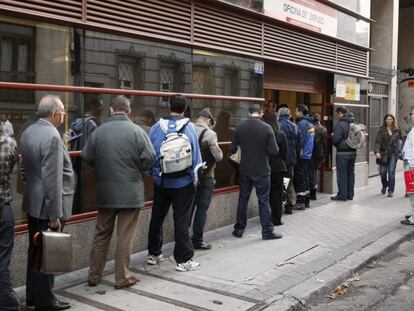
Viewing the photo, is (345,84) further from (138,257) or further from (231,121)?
(138,257)

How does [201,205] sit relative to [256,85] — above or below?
below

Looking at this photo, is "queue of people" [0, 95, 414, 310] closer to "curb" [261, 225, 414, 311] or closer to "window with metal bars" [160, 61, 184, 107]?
"window with metal bars" [160, 61, 184, 107]

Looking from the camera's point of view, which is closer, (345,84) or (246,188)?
(246,188)

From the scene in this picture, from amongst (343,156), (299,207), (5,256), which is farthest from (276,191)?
(5,256)

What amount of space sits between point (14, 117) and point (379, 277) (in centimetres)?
442

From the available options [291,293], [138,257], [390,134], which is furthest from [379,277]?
[390,134]

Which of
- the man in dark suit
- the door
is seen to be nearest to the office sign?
the door

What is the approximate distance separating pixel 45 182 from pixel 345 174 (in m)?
7.81

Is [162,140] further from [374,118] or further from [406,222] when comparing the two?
[374,118]

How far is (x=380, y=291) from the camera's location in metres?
6.00

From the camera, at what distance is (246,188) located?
7848 millimetres

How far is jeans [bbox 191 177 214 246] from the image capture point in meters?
7.04

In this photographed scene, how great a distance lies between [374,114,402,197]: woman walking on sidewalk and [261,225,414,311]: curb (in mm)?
3505

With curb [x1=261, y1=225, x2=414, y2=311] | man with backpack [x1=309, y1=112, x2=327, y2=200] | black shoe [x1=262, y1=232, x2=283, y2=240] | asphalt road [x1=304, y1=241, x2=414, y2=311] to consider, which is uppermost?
man with backpack [x1=309, y1=112, x2=327, y2=200]
